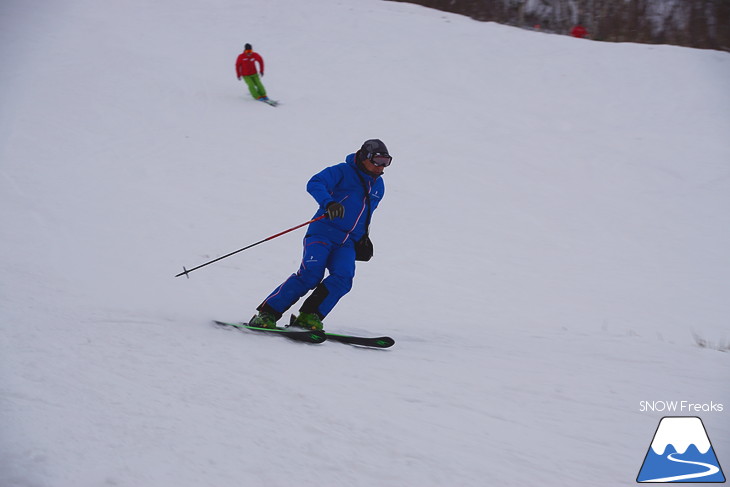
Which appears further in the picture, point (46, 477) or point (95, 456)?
point (95, 456)

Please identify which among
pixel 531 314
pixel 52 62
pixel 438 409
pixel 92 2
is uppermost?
pixel 92 2

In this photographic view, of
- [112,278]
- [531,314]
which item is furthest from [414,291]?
[112,278]

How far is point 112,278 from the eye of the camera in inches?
237

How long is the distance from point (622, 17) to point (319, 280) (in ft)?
72.8

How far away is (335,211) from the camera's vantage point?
4.50m

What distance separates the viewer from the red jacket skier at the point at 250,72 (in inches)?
569

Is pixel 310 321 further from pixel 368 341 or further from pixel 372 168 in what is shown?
pixel 372 168

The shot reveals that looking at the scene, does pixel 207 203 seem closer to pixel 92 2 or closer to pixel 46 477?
pixel 46 477

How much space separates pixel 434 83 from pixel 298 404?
14440mm

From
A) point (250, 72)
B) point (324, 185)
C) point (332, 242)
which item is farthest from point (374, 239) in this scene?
point (250, 72)

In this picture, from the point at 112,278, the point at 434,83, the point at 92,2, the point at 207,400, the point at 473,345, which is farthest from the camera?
the point at 92,2

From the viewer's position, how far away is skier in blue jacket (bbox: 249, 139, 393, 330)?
479 cm

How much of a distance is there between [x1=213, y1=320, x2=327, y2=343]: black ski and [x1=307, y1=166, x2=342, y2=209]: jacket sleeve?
916mm

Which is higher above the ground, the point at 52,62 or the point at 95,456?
the point at 52,62
